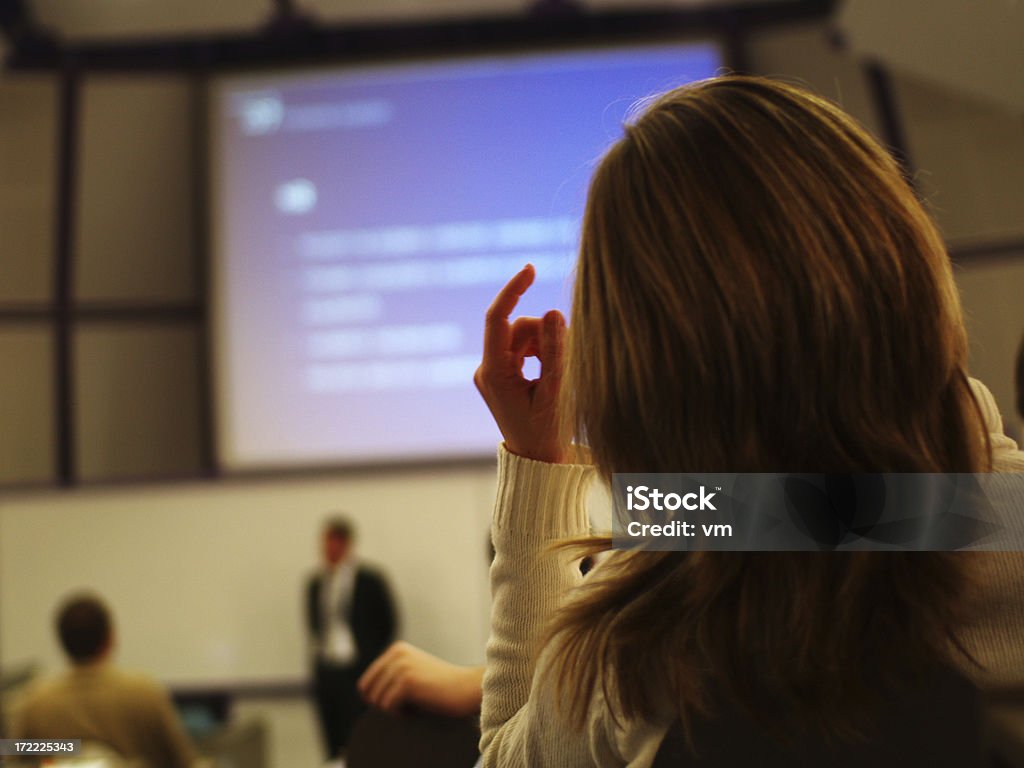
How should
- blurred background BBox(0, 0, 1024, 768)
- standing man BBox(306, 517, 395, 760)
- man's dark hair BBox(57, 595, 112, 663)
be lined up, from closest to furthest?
1. man's dark hair BBox(57, 595, 112, 663)
2. standing man BBox(306, 517, 395, 760)
3. blurred background BBox(0, 0, 1024, 768)

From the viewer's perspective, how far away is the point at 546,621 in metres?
0.43

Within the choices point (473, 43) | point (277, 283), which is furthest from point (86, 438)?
point (473, 43)

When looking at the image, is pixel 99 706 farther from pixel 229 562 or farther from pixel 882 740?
pixel 229 562

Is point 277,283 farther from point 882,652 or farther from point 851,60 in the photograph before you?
point 882,652

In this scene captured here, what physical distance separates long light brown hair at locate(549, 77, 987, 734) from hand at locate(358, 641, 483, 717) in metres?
0.07

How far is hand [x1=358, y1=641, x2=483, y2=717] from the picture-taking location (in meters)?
0.42

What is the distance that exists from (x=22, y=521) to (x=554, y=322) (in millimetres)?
3314

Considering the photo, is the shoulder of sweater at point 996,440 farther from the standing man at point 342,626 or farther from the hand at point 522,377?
the standing man at point 342,626

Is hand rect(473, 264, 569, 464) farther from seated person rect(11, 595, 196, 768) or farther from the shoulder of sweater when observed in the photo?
seated person rect(11, 595, 196, 768)

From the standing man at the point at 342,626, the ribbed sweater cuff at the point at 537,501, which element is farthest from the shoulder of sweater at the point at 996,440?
Result: the standing man at the point at 342,626

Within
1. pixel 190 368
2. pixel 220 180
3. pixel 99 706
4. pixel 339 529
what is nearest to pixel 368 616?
pixel 339 529

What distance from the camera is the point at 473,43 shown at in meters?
3.07

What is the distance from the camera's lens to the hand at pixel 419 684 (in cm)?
42

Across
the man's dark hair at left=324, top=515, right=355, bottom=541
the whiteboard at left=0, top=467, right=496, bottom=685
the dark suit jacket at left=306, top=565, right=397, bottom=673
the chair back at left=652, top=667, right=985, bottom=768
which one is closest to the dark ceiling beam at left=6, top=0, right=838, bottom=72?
the whiteboard at left=0, top=467, right=496, bottom=685
